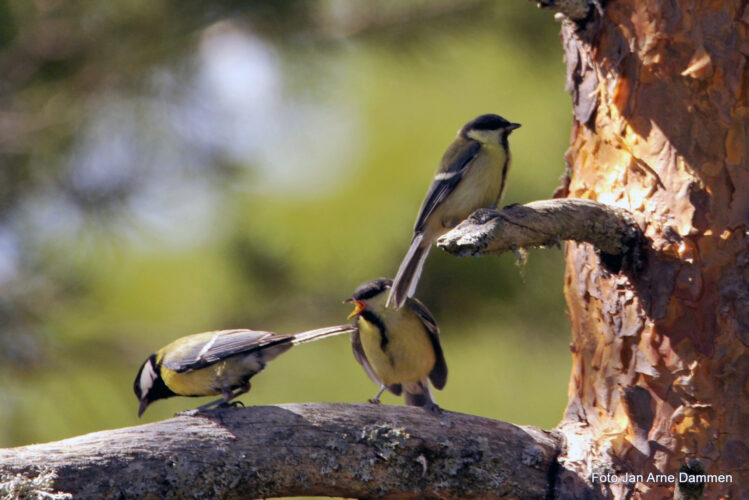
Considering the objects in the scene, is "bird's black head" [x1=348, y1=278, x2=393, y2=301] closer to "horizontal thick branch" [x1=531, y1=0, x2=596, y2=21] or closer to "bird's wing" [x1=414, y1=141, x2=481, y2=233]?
"bird's wing" [x1=414, y1=141, x2=481, y2=233]

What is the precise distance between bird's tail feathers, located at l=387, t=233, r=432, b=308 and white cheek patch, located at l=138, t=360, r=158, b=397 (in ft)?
2.81

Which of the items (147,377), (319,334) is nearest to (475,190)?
(319,334)

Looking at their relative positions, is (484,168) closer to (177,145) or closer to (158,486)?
(158,486)

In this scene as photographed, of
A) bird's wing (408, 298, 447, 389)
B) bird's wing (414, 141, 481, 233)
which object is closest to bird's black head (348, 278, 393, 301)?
bird's wing (408, 298, 447, 389)

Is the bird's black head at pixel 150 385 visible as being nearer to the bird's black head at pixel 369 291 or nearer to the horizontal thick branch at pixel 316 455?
the bird's black head at pixel 369 291

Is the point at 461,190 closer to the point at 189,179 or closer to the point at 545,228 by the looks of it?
the point at 545,228

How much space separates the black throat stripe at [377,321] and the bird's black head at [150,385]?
2.26 feet

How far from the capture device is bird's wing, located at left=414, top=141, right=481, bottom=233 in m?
2.55

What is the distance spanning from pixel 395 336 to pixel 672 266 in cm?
107

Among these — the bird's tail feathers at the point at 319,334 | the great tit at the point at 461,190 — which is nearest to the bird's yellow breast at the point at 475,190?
the great tit at the point at 461,190

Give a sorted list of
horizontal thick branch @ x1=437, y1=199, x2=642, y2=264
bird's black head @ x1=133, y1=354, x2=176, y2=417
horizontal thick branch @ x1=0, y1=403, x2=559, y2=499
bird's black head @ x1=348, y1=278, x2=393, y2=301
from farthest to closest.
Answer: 1. bird's black head @ x1=133, y1=354, x2=176, y2=417
2. bird's black head @ x1=348, y1=278, x2=393, y2=301
3. horizontal thick branch @ x1=0, y1=403, x2=559, y2=499
4. horizontal thick branch @ x1=437, y1=199, x2=642, y2=264

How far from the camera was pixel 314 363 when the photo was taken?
4.88m

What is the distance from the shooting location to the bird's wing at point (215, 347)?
2.54 meters

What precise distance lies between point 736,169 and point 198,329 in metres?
2.55
